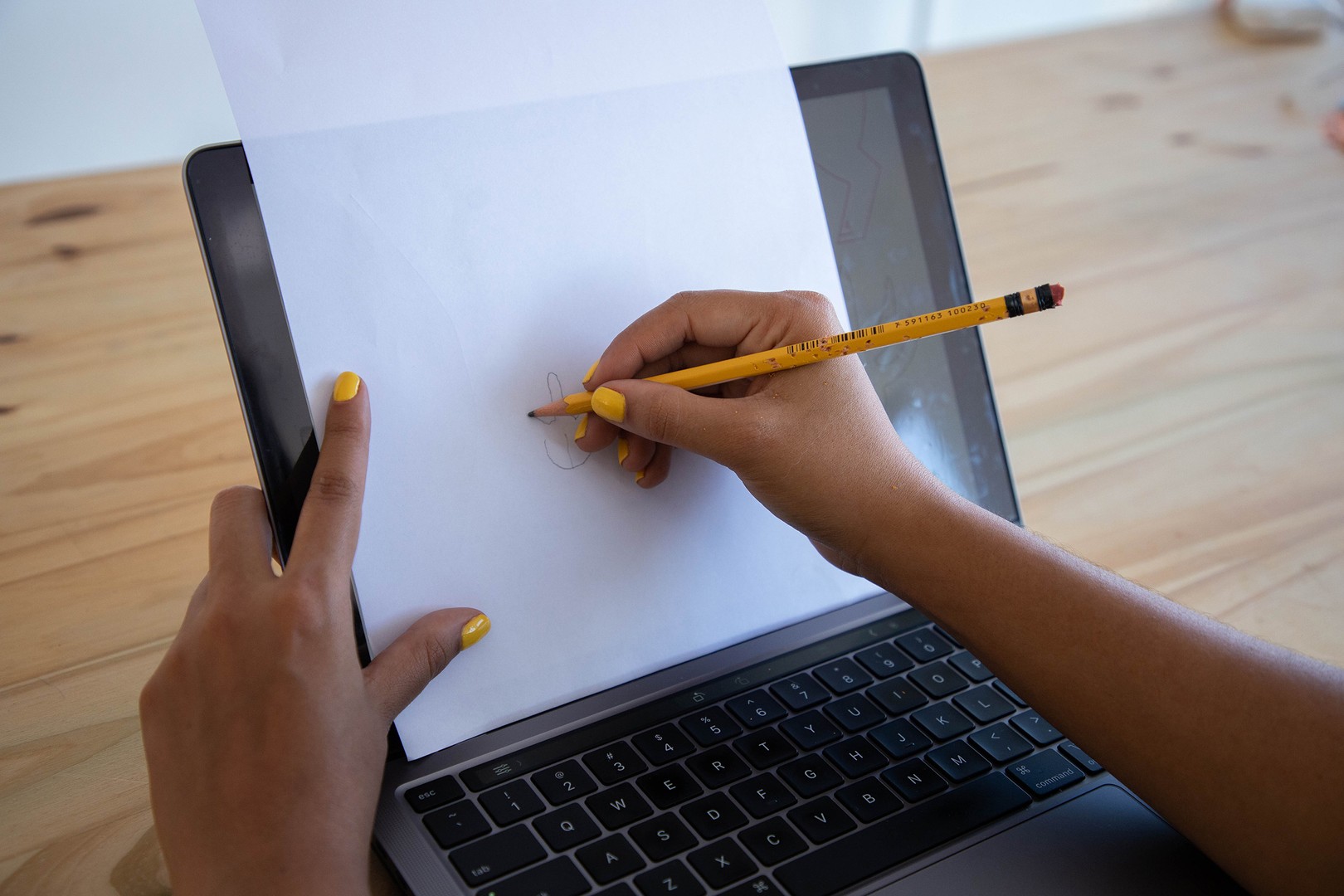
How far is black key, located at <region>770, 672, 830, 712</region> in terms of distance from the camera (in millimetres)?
483

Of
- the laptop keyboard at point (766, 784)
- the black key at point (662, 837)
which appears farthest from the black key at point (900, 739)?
the black key at point (662, 837)

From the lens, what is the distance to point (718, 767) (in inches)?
17.4

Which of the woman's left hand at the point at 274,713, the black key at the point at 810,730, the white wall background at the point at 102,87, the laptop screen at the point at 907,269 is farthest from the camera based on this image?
the white wall background at the point at 102,87

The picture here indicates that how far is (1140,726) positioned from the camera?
41 centimetres

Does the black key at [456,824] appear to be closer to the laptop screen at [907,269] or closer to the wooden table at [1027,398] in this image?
the wooden table at [1027,398]

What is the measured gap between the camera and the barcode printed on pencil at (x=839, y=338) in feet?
1.50

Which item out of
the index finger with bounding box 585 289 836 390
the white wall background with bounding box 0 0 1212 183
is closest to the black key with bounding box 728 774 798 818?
the index finger with bounding box 585 289 836 390

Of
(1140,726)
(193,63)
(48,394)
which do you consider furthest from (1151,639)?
(193,63)

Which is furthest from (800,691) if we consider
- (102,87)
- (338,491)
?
(102,87)

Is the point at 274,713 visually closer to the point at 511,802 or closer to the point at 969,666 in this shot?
the point at 511,802

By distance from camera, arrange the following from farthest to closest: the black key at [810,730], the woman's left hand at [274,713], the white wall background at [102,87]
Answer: the white wall background at [102,87]
the black key at [810,730]
the woman's left hand at [274,713]

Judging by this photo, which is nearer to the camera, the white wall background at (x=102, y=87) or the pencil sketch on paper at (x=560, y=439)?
the pencil sketch on paper at (x=560, y=439)

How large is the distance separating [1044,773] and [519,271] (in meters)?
0.36

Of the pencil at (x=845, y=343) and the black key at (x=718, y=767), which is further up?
the pencil at (x=845, y=343)
